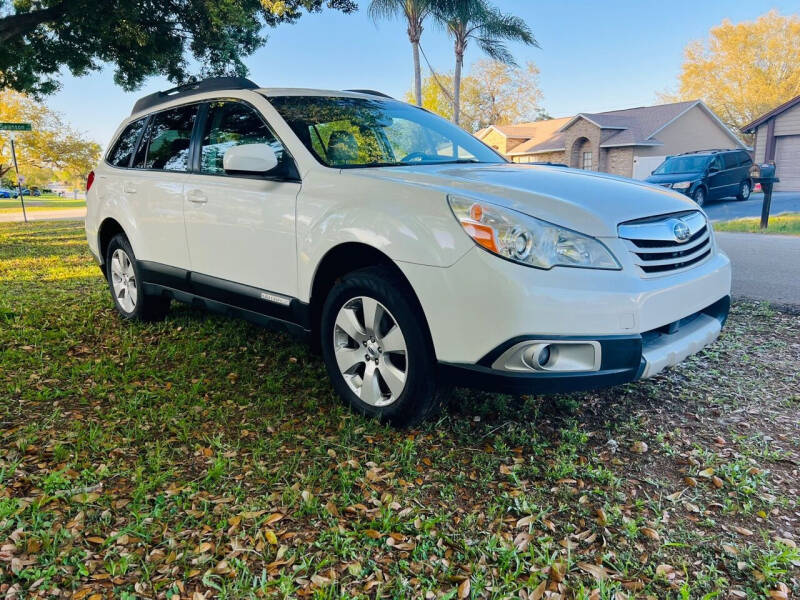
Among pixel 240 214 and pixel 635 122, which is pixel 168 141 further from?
pixel 635 122

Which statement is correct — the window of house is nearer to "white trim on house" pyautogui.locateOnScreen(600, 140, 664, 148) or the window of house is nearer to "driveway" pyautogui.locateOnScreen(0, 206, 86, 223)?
"driveway" pyautogui.locateOnScreen(0, 206, 86, 223)

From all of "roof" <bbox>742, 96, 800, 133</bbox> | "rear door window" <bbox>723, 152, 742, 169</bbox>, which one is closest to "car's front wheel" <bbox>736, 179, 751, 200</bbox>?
"rear door window" <bbox>723, 152, 742, 169</bbox>

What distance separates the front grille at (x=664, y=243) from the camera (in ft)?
9.10

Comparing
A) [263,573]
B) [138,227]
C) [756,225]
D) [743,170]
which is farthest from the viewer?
[743,170]

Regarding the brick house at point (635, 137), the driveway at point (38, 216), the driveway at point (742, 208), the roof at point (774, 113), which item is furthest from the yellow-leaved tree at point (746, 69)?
the driveway at point (38, 216)

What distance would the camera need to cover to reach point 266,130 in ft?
12.4

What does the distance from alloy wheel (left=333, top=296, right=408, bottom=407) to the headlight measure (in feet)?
2.15

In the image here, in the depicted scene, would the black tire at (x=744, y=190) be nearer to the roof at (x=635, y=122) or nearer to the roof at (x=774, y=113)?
the roof at (x=774, y=113)

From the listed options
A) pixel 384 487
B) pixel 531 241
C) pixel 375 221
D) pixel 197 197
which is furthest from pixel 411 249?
pixel 197 197

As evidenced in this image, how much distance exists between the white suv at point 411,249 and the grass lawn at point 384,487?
476mm

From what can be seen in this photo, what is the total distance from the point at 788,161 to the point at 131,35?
26667 mm

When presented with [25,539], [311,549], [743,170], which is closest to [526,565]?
[311,549]

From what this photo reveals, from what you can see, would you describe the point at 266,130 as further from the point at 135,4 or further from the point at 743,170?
the point at 743,170

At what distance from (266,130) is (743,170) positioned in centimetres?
1912
